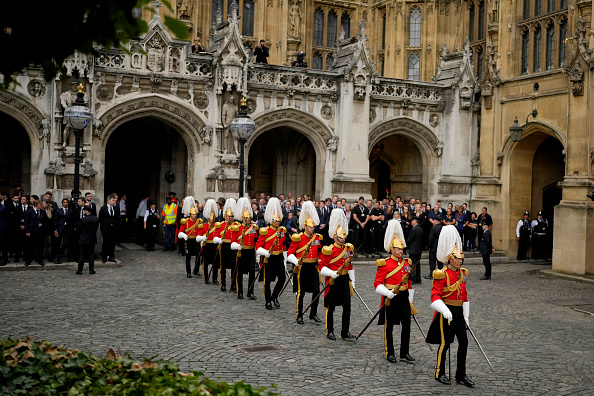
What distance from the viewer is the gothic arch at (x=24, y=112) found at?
63.0 feet

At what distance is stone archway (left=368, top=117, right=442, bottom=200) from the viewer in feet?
80.9

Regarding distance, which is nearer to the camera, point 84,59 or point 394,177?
point 84,59

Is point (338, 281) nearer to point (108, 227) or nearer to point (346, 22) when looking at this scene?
point (108, 227)

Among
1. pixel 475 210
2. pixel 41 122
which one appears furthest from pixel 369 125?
pixel 41 122

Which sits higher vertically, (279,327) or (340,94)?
(340,94)

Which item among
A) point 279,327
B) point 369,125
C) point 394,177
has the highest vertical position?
point 369,125

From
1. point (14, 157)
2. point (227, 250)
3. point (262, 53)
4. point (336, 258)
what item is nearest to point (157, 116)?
point (262, 53)

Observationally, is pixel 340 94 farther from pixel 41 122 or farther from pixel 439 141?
pixel 41 122

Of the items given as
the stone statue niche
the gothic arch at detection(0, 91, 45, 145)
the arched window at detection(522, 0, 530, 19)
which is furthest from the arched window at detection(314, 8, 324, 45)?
the gothic arch at detection(0, 91, 45, 145)

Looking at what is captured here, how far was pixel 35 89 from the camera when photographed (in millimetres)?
19453

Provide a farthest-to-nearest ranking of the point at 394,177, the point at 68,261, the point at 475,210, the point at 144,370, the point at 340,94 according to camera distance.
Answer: the point at 394,177, the point at 475,210, the point at 340,94, the point at 68,261, the point at 144,370

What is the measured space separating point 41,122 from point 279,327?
39.6 feet

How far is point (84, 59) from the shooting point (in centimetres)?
1927

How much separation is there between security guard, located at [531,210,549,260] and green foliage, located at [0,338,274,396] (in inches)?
786
